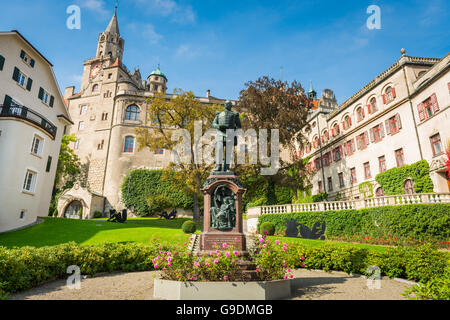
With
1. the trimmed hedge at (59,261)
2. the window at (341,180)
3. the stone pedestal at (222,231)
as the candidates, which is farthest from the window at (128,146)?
the stone pedestal at (222,231)

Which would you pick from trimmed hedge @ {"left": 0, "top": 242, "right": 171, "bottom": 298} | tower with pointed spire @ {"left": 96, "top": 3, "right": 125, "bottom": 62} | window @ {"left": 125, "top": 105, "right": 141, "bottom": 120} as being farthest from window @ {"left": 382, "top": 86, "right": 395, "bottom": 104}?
tower with pointed spire @ {"left": 96, "top": 3, "right": 125, "bottom": 62}

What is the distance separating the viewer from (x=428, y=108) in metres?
21.6

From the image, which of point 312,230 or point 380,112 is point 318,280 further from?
point 380,112

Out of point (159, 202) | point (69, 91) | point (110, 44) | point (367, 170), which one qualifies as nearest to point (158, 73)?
point (110, 44)

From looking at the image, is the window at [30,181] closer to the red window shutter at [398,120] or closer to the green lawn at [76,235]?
the green lawn at [76,235]

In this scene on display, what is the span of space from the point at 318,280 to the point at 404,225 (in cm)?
1033

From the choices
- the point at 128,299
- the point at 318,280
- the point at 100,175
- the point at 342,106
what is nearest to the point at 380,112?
the point at 342,106

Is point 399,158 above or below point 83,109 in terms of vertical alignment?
below

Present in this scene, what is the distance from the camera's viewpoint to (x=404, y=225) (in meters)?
16.2

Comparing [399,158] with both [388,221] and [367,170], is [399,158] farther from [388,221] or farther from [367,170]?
[388,221]

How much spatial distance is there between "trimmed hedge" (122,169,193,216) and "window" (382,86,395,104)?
2619cm

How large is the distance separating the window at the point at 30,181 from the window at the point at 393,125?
3150 centimetres

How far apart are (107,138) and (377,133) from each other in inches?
1491

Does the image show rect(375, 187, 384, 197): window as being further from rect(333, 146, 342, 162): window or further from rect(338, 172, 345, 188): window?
rect(333, 146, 342, 162): window
